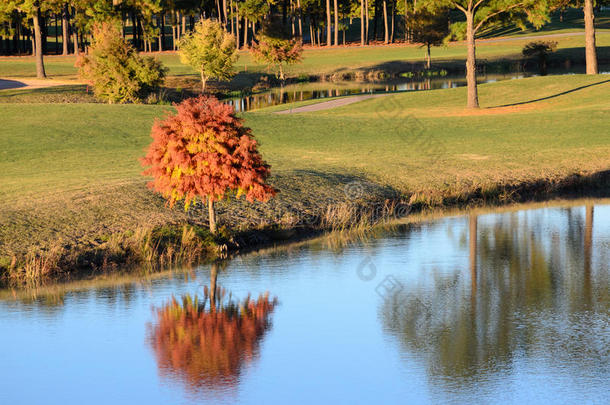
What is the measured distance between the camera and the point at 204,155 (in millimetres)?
21047

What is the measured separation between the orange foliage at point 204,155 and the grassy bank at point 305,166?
1585mm

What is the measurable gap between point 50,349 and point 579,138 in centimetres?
2819

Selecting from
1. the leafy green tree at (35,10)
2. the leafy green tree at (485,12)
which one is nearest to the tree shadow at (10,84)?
the leafy green tree at (35,10)

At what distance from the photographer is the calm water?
41.7 ft

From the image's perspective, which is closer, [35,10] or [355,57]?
[35,10]

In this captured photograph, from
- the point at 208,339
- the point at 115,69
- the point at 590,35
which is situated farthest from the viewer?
the point at 590,35

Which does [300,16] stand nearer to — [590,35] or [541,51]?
[541,51]

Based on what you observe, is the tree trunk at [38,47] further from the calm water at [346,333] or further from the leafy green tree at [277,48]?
the calm water at [346,333]

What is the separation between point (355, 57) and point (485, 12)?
5394 cm

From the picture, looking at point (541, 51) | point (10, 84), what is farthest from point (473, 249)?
point (541, 51)

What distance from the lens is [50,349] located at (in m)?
15.0

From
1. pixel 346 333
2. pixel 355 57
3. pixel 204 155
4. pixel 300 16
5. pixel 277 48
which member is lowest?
pixel 346 333

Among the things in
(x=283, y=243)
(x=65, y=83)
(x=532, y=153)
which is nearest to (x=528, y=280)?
(x=283, y=243)

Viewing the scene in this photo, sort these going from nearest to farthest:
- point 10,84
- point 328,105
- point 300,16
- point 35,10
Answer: point 328,105 → point 10,84 → point 35,10 → point 300,16
